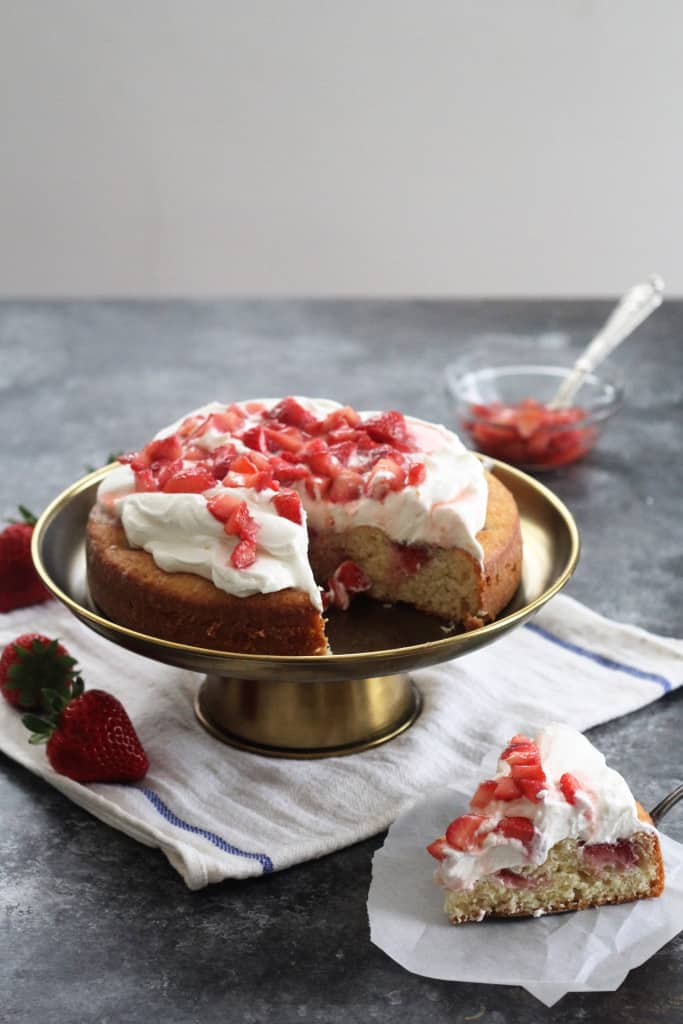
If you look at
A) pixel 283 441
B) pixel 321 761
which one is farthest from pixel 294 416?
pixel 321 761

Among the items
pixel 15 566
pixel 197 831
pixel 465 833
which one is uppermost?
pixel 465 833

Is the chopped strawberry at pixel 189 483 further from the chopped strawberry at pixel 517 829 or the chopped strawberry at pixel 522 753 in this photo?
the chopped strawberry at pixel 517 829

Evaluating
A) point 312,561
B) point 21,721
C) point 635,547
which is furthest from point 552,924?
point 635,547

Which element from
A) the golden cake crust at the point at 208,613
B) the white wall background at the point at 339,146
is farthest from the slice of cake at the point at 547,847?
the white wall background at the point at 339,146

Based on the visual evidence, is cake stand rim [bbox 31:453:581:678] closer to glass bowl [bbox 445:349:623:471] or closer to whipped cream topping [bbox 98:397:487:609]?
whipped cream topping [bbox 98:397:487:609]

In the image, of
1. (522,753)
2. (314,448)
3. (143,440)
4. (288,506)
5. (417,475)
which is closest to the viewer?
(522,753)

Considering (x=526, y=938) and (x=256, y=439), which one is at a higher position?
(x=256, y=439)

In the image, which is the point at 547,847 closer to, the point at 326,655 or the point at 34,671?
the point at 326,655
